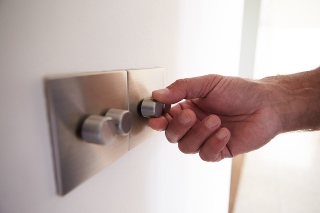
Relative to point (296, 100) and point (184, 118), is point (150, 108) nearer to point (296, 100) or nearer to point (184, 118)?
point (184, 118)

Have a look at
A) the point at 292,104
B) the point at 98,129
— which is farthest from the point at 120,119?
the point at 292,104

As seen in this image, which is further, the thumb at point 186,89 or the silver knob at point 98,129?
the thumb at point 186,89

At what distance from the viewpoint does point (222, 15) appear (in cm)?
57

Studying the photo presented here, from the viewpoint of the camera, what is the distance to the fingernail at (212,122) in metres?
0.36

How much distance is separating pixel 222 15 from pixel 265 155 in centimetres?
201

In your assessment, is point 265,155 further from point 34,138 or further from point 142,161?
point 34,138

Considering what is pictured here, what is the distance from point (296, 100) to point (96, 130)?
477 millimetres

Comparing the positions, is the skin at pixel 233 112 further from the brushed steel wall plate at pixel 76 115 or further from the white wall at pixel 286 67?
the white wall at pixel 286 67

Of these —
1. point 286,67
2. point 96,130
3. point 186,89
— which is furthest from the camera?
point 286,67

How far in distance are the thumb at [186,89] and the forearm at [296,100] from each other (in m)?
0.16

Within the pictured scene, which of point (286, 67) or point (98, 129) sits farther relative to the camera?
point (286, 67)

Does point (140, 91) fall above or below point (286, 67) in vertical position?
above

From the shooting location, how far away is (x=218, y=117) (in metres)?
0.38

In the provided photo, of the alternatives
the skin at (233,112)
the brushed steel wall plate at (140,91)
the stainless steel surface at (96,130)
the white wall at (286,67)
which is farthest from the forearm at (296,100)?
the white wall at (286,67)
